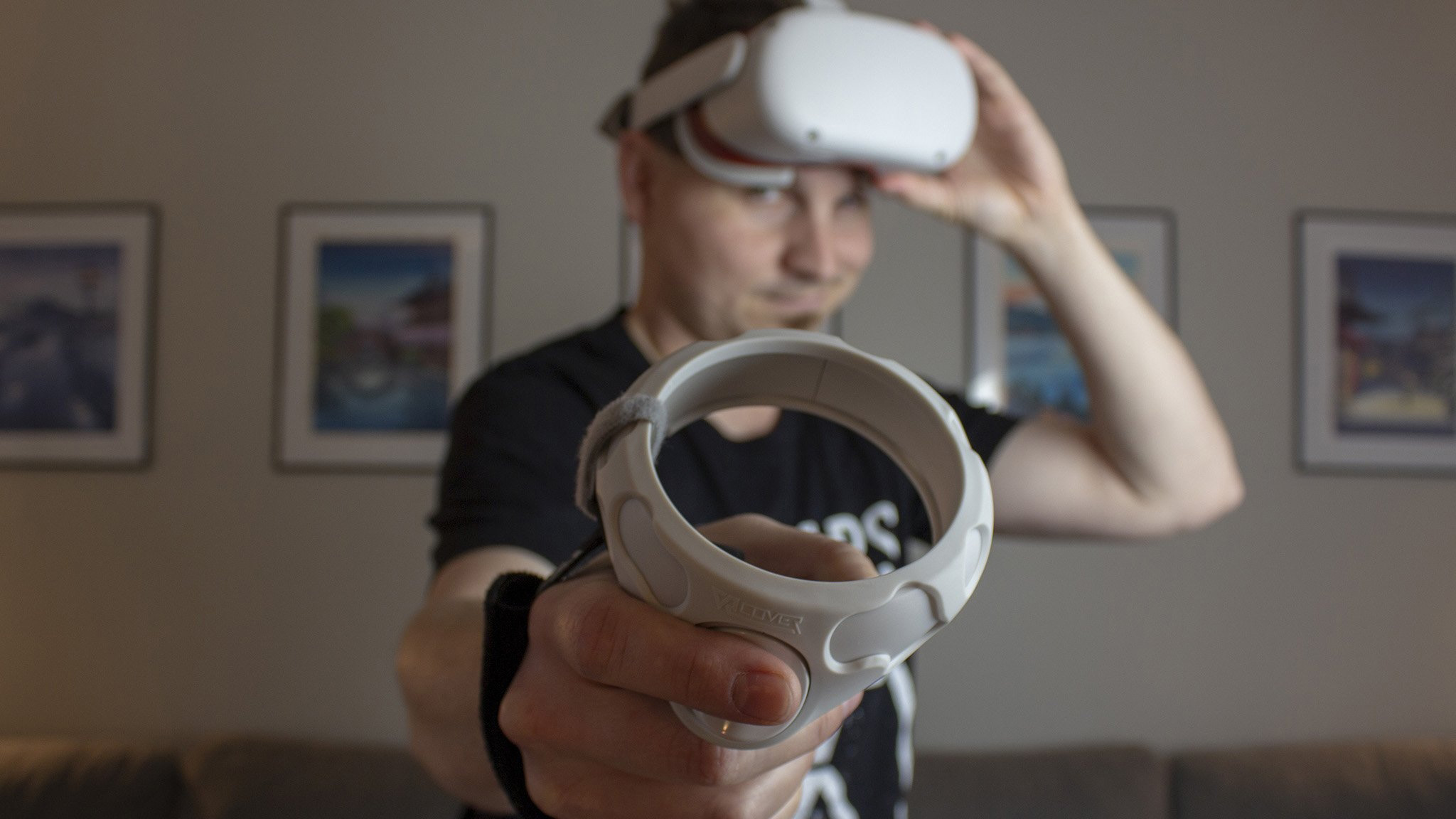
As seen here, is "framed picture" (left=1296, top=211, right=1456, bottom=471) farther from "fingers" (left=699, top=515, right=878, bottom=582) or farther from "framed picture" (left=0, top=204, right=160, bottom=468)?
"framed picture" (left=0, top=204, right=160, bottom=468)

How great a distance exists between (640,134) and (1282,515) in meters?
2.26

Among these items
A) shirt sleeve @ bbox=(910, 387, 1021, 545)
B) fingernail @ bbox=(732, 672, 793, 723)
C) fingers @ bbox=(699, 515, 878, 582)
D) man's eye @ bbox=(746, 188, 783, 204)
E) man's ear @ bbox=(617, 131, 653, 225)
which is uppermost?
man's ear @ bbox=(617, 131, 653, 225)

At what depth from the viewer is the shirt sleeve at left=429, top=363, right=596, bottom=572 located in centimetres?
76

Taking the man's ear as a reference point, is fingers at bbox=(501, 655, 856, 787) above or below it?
below

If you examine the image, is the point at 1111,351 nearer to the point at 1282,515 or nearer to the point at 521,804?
the point at 521,804

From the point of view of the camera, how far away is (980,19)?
239 cm

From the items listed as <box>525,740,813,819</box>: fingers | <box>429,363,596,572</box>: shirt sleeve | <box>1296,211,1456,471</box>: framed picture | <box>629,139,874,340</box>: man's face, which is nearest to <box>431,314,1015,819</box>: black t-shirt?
<box>429,363,596,572</box>: shirt sleeve

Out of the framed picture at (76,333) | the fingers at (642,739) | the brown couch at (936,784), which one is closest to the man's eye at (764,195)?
the fingers at (642,739)

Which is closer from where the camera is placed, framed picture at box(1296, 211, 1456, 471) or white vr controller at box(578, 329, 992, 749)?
white vr controller at box(578, 329, 992, 749)

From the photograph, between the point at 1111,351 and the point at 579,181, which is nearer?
the point at 1111,351

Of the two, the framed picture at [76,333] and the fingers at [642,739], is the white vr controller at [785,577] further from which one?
the framed picture at [76,333]

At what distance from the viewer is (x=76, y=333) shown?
7.88 feet

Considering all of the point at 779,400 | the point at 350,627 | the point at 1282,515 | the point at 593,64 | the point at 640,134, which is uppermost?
the point at 593,64

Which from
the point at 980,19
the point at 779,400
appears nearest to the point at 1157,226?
the point at 980,19
